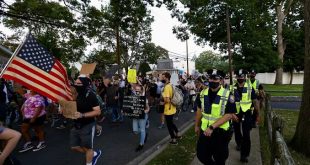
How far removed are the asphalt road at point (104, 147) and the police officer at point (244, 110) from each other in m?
2.40

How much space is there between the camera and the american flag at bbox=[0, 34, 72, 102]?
5.57 m

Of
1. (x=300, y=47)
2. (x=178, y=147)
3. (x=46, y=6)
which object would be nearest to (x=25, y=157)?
(x=178, y=147)

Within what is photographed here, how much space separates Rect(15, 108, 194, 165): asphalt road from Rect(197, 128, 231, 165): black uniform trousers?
2.46m

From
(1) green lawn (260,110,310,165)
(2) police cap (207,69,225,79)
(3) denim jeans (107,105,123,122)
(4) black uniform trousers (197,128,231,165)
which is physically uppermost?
(2) police cap (207,69,225,79)

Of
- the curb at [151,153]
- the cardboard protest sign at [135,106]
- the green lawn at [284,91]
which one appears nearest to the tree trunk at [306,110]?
the curb at [151,153]

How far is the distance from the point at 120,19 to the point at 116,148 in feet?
25.6

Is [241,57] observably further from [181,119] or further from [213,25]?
[181,119]

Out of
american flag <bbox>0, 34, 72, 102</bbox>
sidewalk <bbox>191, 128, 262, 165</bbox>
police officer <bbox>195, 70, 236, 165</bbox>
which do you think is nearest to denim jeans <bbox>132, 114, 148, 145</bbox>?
sidewalk <bbox>191, 128, 262, 165</bbox>

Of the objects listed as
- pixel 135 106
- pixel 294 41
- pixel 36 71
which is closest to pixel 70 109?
pixel 36 71

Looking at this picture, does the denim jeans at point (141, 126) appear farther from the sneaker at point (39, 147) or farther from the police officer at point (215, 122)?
the police officer at point (215, 122)

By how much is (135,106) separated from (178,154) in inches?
61.4

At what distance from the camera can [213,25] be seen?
3669 centimetres

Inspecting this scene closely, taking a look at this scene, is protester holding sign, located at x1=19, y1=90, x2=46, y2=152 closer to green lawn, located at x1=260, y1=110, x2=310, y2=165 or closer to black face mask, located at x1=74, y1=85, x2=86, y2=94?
black face mask, located at x1=74, y1=85, x2=86, y2=94

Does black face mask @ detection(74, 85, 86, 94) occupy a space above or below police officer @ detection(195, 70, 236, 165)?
above
